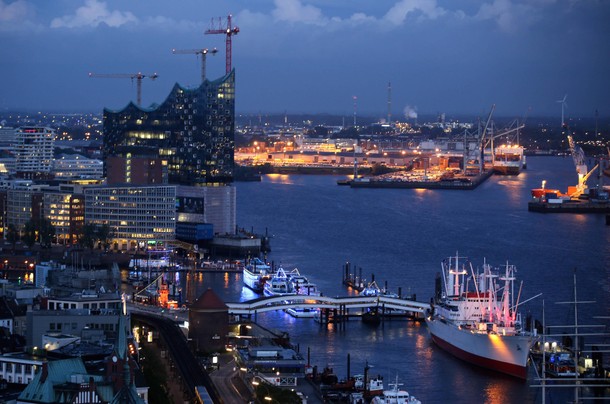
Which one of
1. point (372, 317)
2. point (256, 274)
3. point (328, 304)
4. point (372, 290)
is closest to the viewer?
point (372, 317)

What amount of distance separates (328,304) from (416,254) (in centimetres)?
624

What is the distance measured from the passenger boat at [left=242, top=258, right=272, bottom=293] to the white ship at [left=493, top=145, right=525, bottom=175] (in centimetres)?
2990

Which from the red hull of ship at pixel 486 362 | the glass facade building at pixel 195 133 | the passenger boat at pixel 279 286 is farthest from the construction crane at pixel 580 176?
the red hull of ship at pixel 486 362

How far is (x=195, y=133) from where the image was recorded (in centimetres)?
2805

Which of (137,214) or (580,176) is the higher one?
(580,176)

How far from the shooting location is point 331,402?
37.4 feet

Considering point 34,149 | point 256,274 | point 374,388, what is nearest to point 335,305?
point 256,274

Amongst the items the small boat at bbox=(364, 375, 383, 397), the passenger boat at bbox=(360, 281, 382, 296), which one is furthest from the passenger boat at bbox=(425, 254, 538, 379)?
the small boat at bbox=(364, 375, 383, 397)

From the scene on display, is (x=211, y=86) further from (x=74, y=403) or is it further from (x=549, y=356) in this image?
(x=74, y=403)

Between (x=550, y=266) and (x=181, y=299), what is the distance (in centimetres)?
587

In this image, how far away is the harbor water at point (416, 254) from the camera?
13016 millimetres

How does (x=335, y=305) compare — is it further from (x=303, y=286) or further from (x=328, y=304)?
(x=303, y=286)

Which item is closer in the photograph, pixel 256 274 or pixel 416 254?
pixel 256 274

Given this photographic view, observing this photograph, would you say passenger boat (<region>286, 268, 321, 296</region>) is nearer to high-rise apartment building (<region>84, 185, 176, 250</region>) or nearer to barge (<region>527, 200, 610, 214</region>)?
high-rise apartment building (<region>84, 185, 176, 250</region>)
